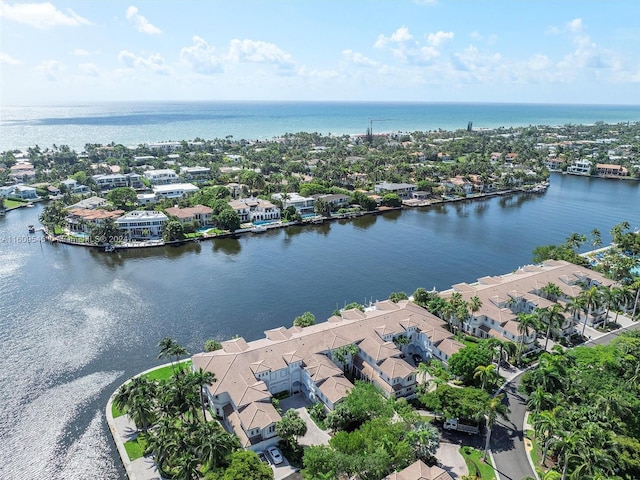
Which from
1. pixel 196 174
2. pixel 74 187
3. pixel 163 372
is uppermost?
pixel 196 174

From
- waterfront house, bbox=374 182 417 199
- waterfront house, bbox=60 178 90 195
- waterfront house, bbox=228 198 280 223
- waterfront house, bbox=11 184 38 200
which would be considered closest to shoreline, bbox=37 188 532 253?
waterfront house, bbox=228 198 280 223

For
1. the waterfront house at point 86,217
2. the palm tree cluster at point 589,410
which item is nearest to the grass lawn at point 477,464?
the palm tree cluster at point 589,410

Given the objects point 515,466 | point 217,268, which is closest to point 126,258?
point 217,268

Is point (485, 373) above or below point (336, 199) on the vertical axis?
below

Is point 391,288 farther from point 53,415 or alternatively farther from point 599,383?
point 53,415

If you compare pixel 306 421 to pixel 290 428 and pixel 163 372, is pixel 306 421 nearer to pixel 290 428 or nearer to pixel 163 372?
pixel 290 428

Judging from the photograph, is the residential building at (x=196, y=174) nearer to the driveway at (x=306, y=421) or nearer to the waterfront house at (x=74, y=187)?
the waterfront house at (x=74, y=187)

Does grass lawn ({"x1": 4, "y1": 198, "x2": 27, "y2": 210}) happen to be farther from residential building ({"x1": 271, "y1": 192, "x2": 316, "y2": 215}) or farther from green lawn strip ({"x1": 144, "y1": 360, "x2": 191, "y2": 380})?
green lawn strip ({"x1": 144, "y1": 360, "x2": 191, "y2": 380})

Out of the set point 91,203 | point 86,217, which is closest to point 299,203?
point 86,217
